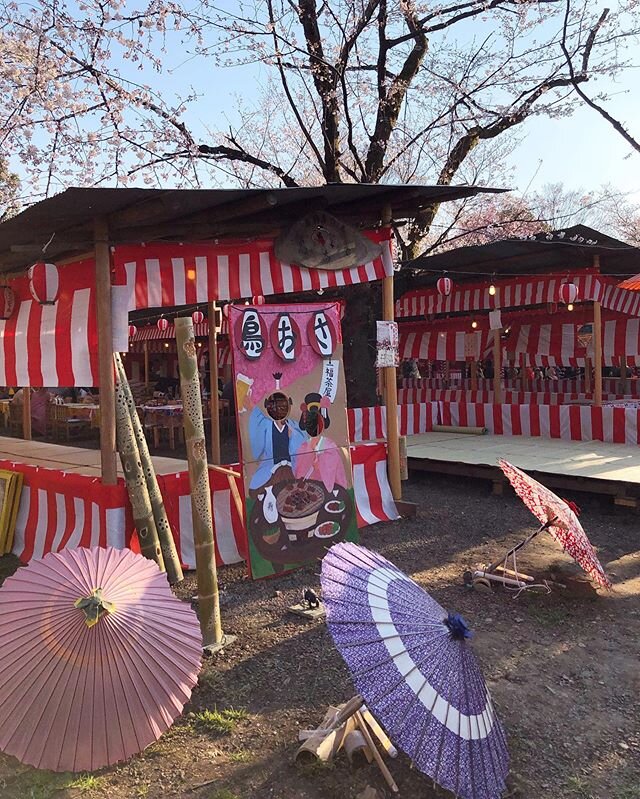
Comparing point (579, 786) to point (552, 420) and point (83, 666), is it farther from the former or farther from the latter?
point (552, 420)

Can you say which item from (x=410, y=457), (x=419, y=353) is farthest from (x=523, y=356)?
(x=410, y=457)

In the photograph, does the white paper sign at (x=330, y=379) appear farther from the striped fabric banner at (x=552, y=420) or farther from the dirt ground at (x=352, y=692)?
the striped fabric banner at (x=552, y=420)

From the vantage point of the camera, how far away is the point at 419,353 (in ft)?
53.5

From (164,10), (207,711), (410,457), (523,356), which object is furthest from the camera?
(523,356)

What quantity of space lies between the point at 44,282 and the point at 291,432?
2.57 metres

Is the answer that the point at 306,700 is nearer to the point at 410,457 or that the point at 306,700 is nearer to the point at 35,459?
the point at 35,459

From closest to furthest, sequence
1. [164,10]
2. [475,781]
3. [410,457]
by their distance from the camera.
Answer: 1. [475,781]
2. [410,457]
3. [164,10]

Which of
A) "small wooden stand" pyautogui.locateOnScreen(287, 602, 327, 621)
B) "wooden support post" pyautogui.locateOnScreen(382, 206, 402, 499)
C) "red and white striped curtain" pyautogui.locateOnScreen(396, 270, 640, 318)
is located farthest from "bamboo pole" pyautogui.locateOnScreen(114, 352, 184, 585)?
"red and white striped curtain" pyautogui.locateOnScreen(396, 270, 640, 318)

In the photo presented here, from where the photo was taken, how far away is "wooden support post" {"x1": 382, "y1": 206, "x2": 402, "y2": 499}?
22.5 ft

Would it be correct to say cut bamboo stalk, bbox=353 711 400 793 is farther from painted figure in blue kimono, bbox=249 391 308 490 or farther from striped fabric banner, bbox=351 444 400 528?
striped fabric banner, bbox=351 444 400 528

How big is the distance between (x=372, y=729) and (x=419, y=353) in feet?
45.5

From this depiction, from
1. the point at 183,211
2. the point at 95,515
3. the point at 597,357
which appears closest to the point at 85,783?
the point at 95,515

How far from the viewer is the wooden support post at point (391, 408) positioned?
6844 millimetres

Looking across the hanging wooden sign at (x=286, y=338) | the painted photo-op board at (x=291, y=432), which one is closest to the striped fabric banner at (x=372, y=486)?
the painted photo-op board at (x=291, y=432)
